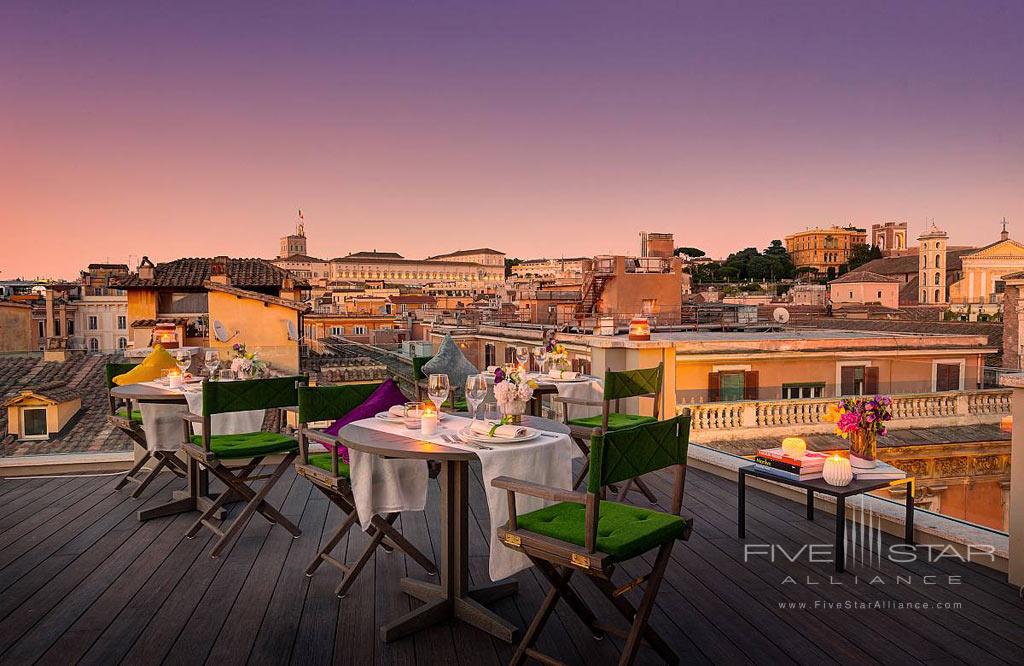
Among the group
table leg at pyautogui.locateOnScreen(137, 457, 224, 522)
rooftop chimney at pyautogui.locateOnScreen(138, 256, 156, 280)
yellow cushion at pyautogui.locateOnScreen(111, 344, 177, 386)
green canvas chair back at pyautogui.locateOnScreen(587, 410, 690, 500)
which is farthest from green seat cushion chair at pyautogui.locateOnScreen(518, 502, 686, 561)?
rooftop chimney at pyautogui.locateOnScreen(138, 256, 156, 280)

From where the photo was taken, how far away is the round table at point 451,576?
106 inches

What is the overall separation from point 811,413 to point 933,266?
60612 millimetres

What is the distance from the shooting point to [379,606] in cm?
304

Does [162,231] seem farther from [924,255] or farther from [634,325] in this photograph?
[924,255]

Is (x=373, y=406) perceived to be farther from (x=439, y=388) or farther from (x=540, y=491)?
(x=540, y=491)

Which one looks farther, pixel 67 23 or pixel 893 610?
pixel 67 23

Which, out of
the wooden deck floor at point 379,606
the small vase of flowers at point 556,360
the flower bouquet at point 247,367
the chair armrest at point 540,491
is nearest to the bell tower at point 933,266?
the small vase of flowers at point 556,360

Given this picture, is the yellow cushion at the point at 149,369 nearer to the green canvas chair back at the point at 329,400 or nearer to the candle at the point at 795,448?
the green canvas chair back at the point at 329,400

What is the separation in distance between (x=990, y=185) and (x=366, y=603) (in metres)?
36.2

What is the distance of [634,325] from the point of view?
7359 millimetres

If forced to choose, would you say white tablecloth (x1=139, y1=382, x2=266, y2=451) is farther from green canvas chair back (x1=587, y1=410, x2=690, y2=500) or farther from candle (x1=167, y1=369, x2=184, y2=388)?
green canvas chair back (x1=587, y1=410, x2=690, y2=500)

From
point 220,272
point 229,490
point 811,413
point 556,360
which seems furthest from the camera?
point 220,272

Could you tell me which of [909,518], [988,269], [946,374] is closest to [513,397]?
[909,518]

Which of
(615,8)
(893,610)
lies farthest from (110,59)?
(893,610)
